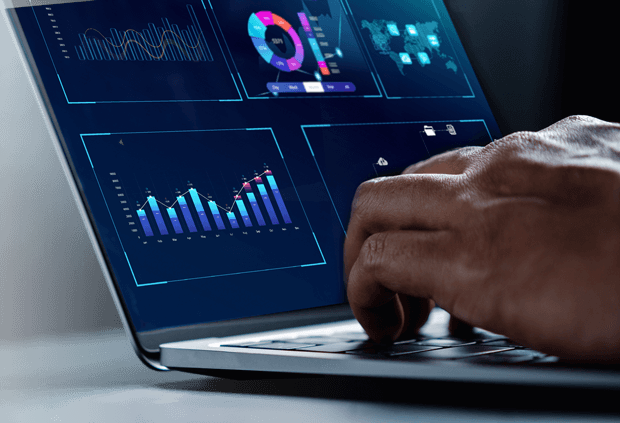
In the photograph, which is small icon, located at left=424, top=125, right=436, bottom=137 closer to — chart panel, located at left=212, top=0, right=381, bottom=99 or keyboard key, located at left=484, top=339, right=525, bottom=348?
chart panel, located at left=212, top=0, right=381, bottom=99

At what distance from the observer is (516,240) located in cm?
39

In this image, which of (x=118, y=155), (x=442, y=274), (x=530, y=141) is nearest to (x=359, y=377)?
(x=442, y=274)

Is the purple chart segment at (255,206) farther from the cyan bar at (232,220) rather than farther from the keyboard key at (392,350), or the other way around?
the keyboard key at (392,350)

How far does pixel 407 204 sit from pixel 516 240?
0.26 feet

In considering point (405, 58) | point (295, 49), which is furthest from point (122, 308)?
point (405, 58)

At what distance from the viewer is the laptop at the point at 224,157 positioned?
58 centimetres

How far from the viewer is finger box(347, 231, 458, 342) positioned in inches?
16.2

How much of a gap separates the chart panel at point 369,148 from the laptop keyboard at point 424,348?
0.79 ft

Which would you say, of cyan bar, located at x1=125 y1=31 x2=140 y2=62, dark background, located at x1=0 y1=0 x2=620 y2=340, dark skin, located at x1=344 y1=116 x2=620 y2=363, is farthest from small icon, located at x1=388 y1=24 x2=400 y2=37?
dark skin, located at x1=344 y1=116 x2=620 y2=363

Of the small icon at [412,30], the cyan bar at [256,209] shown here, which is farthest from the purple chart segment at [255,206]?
the small icon at [412,30]

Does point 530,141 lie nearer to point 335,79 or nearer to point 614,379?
point 614,379

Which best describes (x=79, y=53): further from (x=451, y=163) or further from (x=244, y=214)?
(x=451, y=163)

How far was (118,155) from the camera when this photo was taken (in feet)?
2.06

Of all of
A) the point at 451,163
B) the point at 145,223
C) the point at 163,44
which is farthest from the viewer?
the point at 163,44
